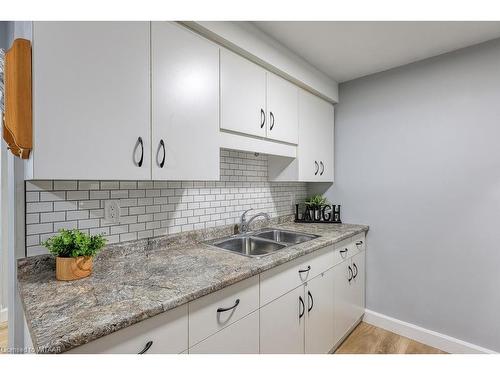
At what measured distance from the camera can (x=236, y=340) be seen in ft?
4.02

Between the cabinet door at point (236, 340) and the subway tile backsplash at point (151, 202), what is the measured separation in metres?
0.76

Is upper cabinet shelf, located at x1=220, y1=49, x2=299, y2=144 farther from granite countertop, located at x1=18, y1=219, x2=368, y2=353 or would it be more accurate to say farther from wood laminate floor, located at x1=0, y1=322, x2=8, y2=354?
wood laminate floor, located at x1=0, y1=322, x2=8, y2=354

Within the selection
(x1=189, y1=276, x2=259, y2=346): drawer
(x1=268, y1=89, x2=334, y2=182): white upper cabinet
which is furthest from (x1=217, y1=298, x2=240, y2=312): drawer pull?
(x1=268, y1=89, x2=334, y2=182): white upper cabinet

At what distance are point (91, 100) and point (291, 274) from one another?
136cm

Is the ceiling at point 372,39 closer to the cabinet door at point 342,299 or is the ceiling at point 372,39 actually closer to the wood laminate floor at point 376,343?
the cabinet door at point 342,299

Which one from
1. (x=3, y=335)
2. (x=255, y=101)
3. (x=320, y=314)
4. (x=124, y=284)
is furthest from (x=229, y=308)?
(x=3, y=335)

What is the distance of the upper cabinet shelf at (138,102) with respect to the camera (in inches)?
39.2

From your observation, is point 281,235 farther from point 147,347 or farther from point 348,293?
point 147,347

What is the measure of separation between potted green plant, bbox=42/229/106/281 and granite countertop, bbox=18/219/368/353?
1.7 inches

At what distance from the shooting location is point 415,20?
165cm

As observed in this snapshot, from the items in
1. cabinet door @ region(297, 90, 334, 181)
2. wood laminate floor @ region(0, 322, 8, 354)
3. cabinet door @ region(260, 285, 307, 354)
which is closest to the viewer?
cabinet door @ region(260, 285, 307, 354)

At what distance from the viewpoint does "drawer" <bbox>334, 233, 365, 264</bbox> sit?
2076mm

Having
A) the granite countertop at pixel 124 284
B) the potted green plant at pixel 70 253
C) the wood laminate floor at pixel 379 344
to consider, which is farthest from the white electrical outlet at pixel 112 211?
the wood laminate floor at pixel 379 344
